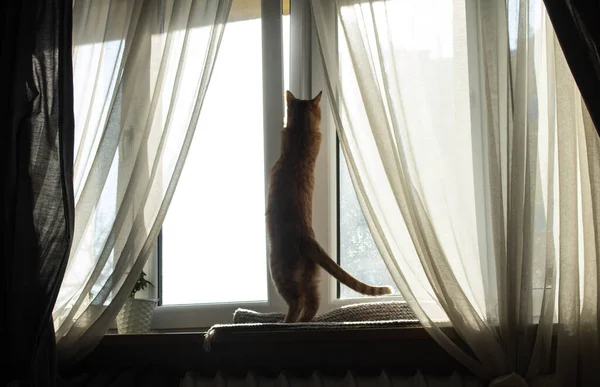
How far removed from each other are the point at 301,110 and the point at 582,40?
0.80m

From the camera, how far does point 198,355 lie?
6.06 ft

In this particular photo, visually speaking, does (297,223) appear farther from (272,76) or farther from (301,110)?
(272,76)

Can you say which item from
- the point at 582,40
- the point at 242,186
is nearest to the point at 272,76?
the point at 242,186

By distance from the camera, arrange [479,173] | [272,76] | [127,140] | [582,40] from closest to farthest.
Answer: [582,40]
[479,173]
[127,140]
[272,76]

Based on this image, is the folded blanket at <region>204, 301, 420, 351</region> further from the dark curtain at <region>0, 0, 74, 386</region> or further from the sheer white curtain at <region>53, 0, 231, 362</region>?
the dark curtain at <region>0, 0, 74, 386</region>

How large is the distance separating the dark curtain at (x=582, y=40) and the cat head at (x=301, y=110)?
72cm

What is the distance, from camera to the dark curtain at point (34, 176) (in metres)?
1.79

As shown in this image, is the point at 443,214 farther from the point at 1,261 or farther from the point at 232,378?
the point at 1,261

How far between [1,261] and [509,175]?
1.35 meters

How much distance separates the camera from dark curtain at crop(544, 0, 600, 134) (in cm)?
153

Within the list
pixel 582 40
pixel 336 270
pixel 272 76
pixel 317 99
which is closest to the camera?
pixel 582 40

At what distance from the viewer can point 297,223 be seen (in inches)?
74.2

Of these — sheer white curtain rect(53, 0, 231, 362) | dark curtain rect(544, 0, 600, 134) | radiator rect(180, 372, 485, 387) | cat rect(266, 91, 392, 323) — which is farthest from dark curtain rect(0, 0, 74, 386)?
dark curtain rect(544, 0, 600, 134)

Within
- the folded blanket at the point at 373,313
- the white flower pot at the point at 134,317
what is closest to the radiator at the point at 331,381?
the folded blanket at the point at 373,313
